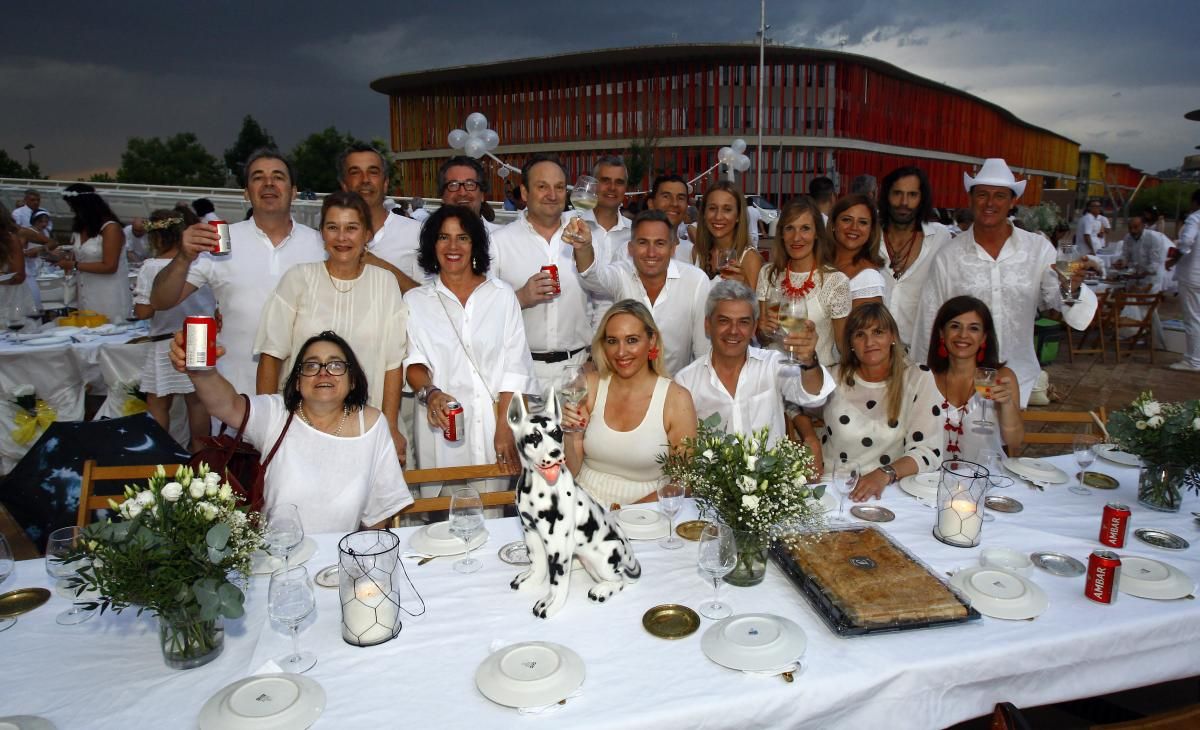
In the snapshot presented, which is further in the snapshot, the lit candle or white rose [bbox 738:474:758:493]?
white rose [bbox 738:474:758:493]

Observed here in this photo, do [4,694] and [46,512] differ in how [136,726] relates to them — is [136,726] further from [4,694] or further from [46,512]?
[46,512]

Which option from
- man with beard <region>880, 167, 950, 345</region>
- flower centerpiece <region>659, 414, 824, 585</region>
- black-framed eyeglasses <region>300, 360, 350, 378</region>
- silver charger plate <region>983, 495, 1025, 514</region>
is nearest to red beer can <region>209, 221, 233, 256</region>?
black-framed eyeglasses <region>300, 360, 350, 378</region>

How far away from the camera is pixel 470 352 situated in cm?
388

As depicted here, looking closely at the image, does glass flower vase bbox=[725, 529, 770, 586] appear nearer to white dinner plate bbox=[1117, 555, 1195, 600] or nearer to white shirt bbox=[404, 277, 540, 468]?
white dinner plate bbox=[1117, 555, 1195, 600]

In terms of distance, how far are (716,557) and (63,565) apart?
213 cm

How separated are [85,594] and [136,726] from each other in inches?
31.9

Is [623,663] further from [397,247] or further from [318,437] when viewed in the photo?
[397,247]

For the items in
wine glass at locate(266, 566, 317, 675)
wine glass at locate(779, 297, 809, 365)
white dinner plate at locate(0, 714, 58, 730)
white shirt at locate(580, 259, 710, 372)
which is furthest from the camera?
white shirt at locate(580, 259, 710, 372)

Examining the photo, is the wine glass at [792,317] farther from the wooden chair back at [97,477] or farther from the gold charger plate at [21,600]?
the gold charger plate at [21,600]

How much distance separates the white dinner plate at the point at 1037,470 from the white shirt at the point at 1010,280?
1.56 meters

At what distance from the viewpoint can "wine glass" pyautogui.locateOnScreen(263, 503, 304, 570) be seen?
7.20ft

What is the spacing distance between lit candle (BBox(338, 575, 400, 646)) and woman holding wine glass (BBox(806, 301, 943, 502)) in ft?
8.66

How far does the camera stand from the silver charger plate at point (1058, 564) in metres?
2.43

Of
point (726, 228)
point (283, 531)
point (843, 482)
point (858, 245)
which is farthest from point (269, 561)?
point (858, 245)
